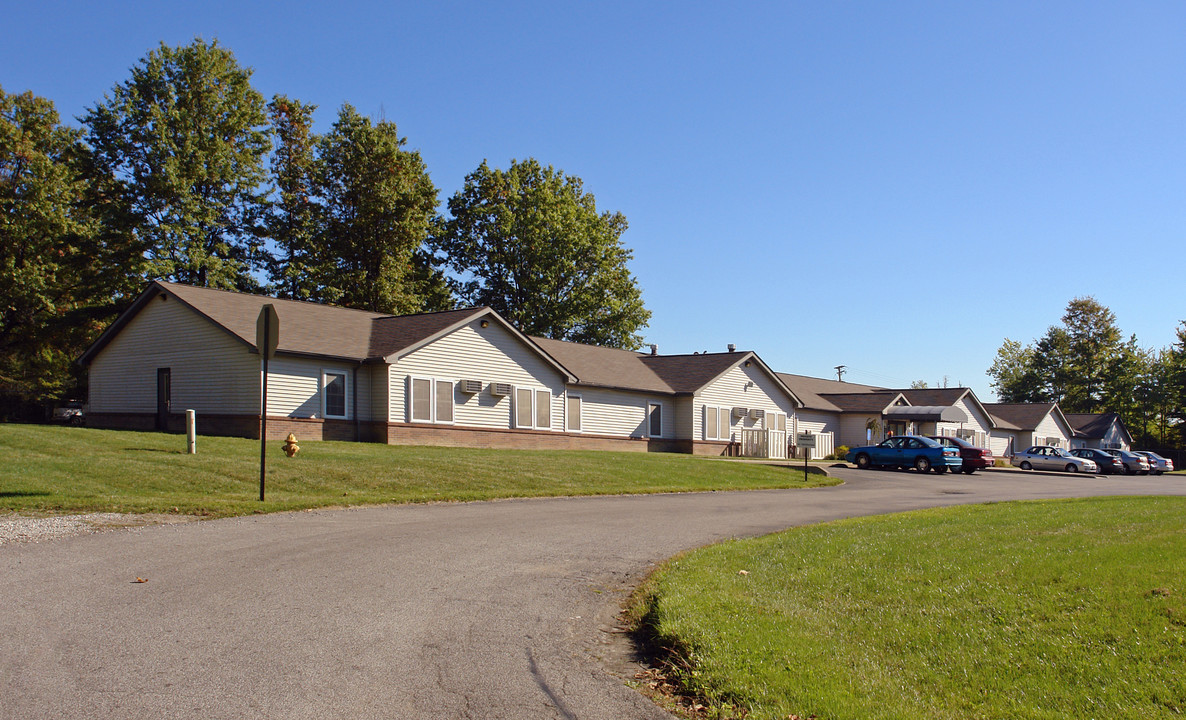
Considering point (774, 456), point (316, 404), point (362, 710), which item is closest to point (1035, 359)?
point (774, 456)

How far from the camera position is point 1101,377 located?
9300 cm

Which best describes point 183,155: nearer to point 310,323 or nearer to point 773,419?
point 310,323

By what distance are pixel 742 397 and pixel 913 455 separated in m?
9.68

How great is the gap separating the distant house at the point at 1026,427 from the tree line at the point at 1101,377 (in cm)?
1770

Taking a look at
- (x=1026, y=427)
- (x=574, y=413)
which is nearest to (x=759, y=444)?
(x=574, y=413)

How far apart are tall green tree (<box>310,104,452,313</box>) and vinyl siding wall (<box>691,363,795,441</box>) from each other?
58.2 feet

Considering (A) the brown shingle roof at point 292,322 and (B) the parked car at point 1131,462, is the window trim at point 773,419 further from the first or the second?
(A) the brown shingle roof at point 292,322

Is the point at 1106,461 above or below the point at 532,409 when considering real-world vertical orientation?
below

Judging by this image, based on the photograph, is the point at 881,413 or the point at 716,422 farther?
the point at 881,413

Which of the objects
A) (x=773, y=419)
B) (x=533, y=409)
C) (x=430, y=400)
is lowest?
(x=773, y=419)

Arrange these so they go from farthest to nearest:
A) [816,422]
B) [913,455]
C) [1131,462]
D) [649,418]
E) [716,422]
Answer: [816,422] < [1131,462] < [716,422] < [649,418] < [913,455]

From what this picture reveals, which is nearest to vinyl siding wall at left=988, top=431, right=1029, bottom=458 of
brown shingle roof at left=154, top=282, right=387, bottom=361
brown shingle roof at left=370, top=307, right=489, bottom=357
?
brown shingle roof at left=370, top=307, right=489, bottom=357

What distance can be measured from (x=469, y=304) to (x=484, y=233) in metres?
4.73

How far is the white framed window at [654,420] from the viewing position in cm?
4303
